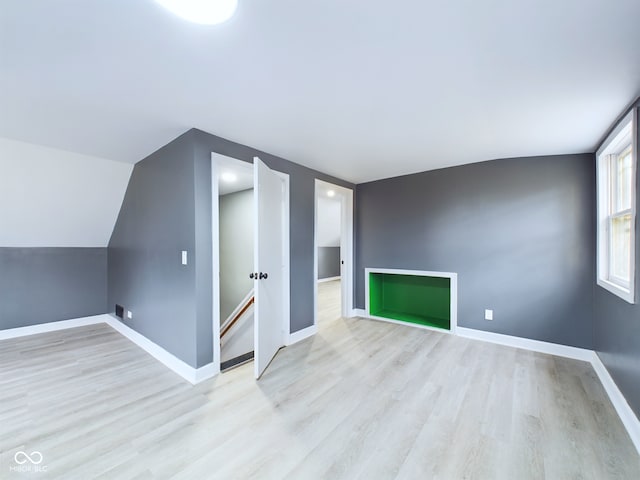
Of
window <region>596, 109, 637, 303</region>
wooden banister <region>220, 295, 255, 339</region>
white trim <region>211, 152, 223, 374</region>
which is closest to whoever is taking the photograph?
window <region>596, 109, 637, 303</region>

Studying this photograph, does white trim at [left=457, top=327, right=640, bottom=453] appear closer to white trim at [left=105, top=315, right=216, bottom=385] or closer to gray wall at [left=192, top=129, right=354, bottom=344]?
gray wall at [left=192, top=129, right=354, bottom=344]

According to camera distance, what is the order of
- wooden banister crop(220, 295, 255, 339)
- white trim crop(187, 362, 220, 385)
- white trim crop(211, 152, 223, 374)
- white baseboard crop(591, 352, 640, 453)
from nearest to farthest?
white baseboard crop(591, 352, 640, 453)
white trim crop(187, 362, 220, 385)
white trim crop(211, 152, 223, 374)
wooden banister crop(220, 295, 255, 339)

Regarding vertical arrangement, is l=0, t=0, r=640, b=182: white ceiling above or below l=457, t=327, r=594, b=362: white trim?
above

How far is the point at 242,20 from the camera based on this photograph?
1.12m

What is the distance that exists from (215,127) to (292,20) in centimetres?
131

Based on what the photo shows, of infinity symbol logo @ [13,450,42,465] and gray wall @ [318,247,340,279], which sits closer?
infinity symbol logo @ [13,450,42,465]

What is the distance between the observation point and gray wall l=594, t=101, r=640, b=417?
164cm

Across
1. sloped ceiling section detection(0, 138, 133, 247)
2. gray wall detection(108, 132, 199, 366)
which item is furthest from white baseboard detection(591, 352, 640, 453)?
sloped ceiling section detection(0, 138, 133, 247)

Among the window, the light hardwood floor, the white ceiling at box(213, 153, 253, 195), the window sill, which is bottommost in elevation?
the light hardwood floor

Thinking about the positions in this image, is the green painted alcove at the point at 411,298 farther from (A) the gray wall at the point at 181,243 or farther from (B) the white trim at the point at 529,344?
(A) the gray wall at the point at 181,243

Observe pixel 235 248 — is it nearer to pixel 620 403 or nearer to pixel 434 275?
pixel 434 275

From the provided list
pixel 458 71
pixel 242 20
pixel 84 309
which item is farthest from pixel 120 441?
pixel 84 309

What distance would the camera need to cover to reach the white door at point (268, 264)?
7.42 ft

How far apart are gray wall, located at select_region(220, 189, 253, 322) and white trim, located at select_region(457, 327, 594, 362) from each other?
3105mm
